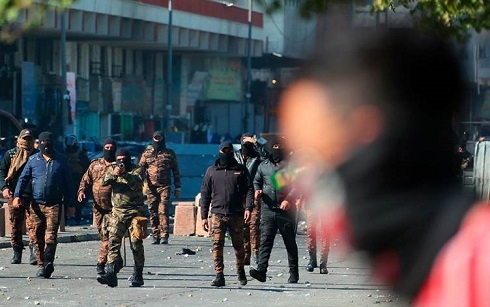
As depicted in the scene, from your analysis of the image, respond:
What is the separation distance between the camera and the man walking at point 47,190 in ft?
54.5

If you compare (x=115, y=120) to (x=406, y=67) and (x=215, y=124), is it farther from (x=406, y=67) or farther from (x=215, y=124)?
(x=406, y=67)

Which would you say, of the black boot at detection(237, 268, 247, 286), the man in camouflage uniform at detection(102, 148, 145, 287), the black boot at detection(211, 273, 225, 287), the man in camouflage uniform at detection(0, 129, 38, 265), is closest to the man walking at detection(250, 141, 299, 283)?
the black boot at detection(237, 268, 247, 286)

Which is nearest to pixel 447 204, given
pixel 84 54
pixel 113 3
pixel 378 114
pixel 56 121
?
pixel 378 114

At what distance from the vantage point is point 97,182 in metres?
16.6

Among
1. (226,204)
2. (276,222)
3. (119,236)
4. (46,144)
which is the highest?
(46,144)

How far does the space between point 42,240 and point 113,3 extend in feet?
125

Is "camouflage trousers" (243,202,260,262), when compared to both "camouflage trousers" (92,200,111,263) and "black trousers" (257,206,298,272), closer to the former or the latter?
"black trousers" (257,206,298,272)

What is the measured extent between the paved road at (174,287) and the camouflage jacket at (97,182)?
100 centimetres

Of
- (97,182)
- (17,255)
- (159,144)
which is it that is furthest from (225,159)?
(159,144)

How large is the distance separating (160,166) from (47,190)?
16.7ft

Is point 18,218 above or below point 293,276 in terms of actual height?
above

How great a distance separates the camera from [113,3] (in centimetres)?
5403

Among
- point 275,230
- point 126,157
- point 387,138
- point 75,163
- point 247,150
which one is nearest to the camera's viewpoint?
point 387,138

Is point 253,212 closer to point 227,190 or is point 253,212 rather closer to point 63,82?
point 227,190
